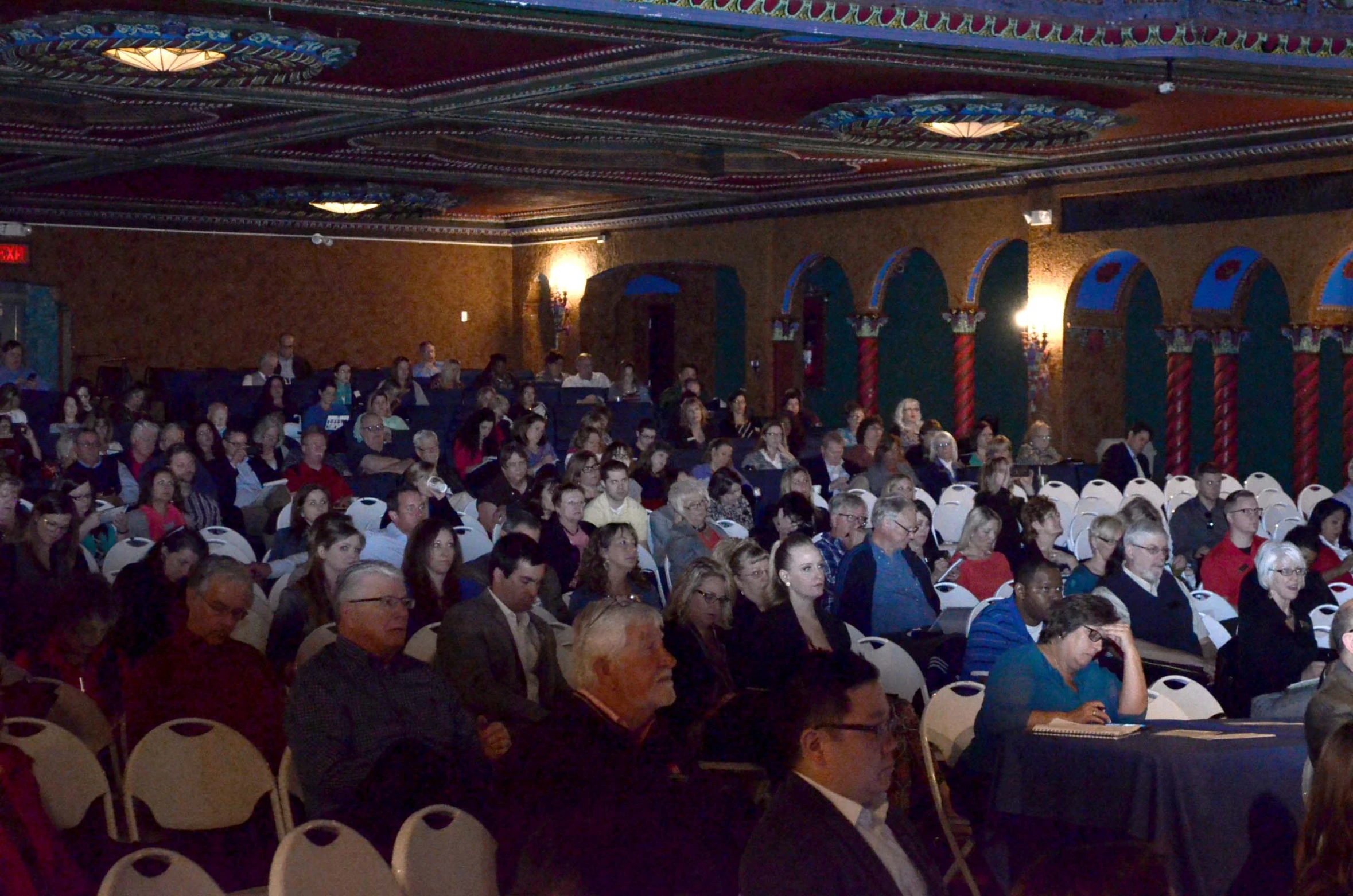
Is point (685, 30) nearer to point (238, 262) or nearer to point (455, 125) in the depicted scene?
point (455, 125)

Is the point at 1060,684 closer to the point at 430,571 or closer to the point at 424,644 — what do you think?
the point at 424,644

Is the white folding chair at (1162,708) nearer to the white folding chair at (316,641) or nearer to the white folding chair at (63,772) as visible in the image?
the white folding chair at (316,641)

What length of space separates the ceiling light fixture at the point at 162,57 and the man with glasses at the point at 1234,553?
5.85m

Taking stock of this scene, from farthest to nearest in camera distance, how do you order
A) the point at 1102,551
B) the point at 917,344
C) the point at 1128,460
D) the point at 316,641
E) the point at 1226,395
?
the point at 917,344 < the point at 1226,395 < the point at 1128,460 < the point at 1102,551 < the point at 316,641

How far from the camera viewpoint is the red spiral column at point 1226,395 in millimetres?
15336

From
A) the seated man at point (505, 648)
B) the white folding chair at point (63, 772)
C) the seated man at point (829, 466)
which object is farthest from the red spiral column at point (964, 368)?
the white folding chair at point (63, 772)

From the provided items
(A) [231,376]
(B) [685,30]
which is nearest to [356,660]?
(B) [685,30]

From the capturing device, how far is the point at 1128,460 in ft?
43.8

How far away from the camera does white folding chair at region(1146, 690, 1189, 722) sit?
5.09 metres

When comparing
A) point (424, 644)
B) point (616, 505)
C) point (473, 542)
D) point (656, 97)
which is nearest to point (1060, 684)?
point (424, 644)

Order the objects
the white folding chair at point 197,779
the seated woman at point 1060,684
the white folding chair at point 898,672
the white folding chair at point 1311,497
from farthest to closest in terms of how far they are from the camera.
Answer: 1. the white folding chair at point 1311,497
2. the white folding chair at point 898,672
3. the seated woman at point 1060,684
4. the white folding chair at point 197,779

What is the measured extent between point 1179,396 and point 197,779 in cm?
1309

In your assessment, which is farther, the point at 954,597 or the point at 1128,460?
the point at 1128,460

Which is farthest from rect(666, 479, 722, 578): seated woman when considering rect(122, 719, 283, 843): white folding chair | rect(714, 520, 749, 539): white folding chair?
rect(122, 719, 283, 843): white folding chair
